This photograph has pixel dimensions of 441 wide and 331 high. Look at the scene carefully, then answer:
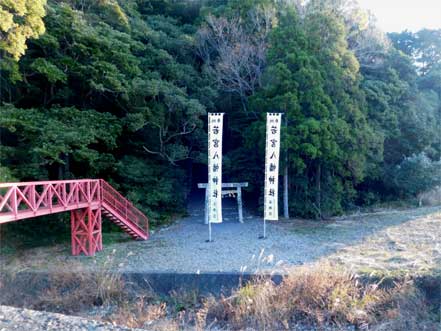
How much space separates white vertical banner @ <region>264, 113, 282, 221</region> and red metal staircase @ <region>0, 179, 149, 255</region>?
14.3ft

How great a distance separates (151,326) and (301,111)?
1048 cm

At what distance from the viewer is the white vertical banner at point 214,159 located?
38.4 ft

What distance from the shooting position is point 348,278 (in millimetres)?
6855

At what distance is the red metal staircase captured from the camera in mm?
8414

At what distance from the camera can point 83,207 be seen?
10008mm

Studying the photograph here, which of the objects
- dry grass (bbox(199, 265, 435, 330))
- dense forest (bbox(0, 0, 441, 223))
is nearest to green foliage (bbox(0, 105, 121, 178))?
dense forest (bbox(0, 0, 441, 223))

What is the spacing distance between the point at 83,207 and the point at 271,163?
576 cm

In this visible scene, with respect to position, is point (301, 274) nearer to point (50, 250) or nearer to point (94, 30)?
point (50, 250)

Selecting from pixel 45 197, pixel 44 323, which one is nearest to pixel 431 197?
pixel 45 197

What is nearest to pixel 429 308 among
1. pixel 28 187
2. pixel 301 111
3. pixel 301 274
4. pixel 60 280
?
pixel 301 274

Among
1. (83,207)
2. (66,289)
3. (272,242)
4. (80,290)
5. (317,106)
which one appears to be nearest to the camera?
(80,290)

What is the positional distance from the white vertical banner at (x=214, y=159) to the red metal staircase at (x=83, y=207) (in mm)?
2683

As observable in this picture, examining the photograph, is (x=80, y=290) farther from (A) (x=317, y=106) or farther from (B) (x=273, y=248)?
(A) (x=317, y=106)

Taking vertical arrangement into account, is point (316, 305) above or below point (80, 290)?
above
